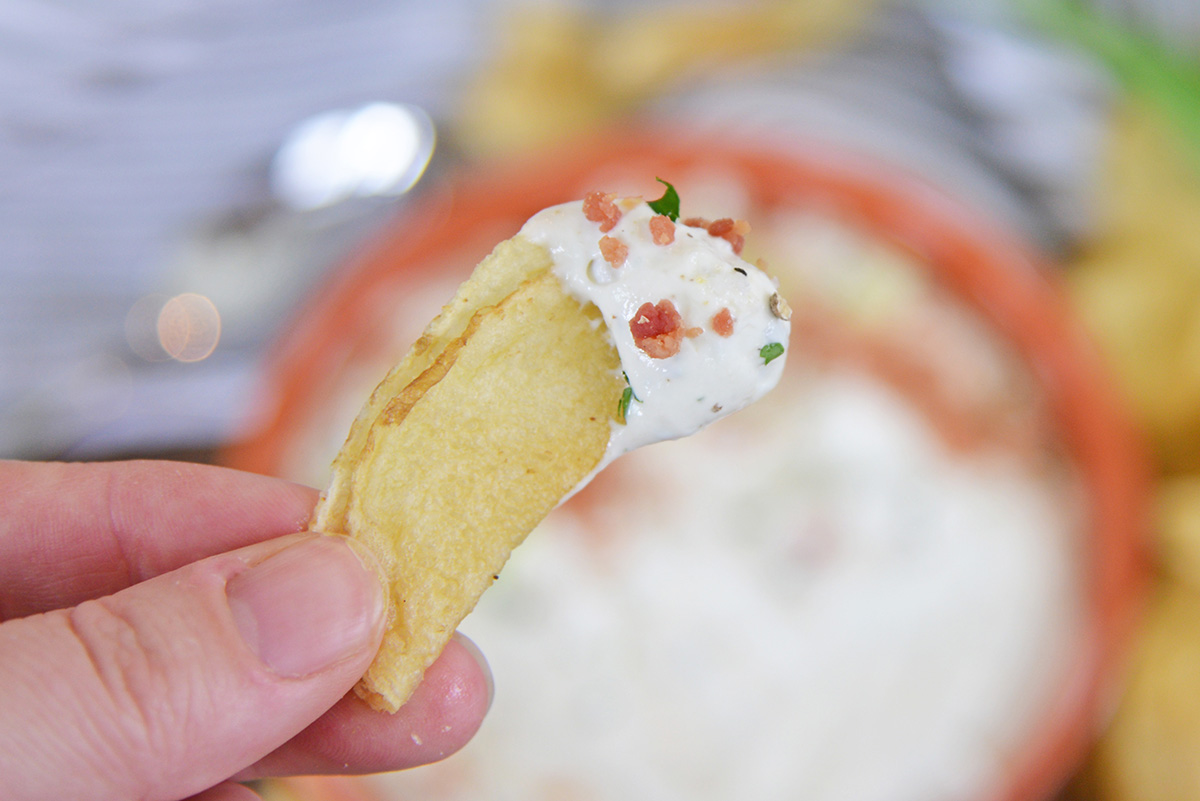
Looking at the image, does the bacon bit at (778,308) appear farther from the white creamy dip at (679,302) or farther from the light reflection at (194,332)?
the light reflection at (194,332)

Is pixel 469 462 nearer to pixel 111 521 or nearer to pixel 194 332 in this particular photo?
pixel 111 521

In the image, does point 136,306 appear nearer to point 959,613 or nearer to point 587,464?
point 587,464

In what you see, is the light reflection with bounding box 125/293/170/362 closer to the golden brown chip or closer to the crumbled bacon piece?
the golden brown chip

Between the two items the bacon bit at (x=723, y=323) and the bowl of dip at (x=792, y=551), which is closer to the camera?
the bacon bit at (x=723, y=323)

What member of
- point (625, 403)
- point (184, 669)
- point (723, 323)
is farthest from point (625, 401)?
point (184, 669)

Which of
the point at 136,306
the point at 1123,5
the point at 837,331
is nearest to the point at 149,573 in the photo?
the point at 136,306

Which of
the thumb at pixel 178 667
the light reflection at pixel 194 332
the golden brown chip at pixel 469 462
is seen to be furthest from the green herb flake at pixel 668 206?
the light reflection at pixel 194 332
